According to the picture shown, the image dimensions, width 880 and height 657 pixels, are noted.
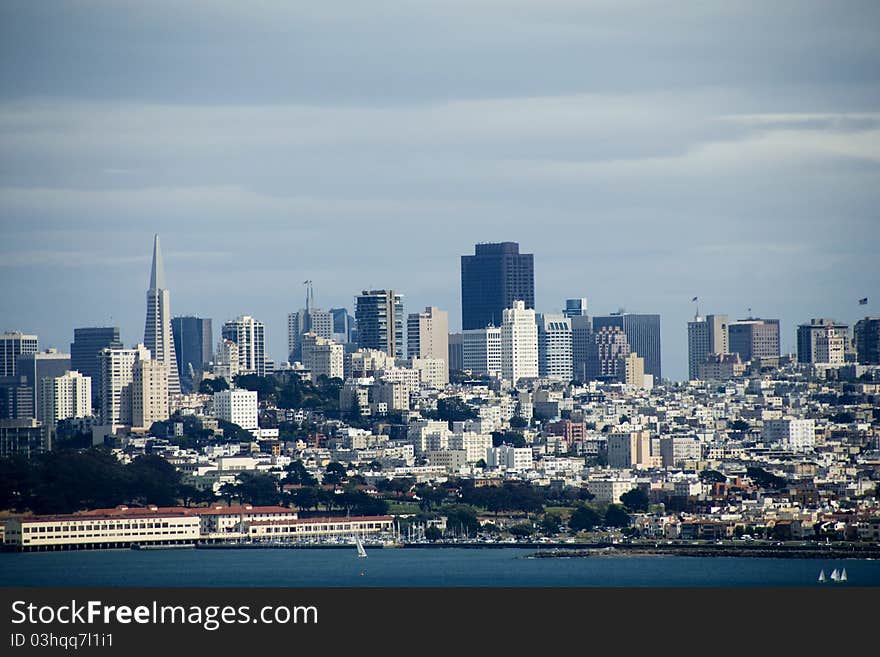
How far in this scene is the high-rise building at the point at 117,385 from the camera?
2095 inches

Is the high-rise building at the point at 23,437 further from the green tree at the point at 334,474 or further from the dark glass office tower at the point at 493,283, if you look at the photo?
the dark glass office tower at the point at 493,283

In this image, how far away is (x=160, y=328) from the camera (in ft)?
211

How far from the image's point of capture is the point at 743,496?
3862cm

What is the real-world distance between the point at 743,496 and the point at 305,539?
24.5 feet

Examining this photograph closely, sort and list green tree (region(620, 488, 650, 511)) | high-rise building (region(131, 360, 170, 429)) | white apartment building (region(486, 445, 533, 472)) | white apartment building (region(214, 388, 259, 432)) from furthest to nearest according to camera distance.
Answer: high-rise building (region(131, 360, 170, 429)), white apartment building (region(214, 388, 259, 432)), white apartment building (region(486, 445, 533, 472)), green tree (region(620, 488, 650, 511))

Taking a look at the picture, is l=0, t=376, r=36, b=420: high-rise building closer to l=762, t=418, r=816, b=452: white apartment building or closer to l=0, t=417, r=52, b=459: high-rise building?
l=0, t=417, r=52, b=459: high-rise building

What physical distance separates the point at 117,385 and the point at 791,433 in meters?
15.1

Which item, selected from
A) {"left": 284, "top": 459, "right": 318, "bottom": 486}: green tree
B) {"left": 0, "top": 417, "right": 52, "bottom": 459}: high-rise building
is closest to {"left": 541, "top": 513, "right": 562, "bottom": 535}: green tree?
{"left": 284, "top": 459, "right": 318, "bottom": 486}: green tree

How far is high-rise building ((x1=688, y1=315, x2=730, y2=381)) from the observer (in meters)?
67.4

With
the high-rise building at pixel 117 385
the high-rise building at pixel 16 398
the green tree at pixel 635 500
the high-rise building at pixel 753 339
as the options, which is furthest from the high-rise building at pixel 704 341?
the green tree at pixel 635 500

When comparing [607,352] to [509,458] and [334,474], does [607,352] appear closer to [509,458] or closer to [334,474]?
[509,458]

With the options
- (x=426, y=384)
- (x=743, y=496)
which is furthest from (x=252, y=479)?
(x=426, y=384)

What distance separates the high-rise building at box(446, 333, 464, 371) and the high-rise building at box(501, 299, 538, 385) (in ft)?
3.91

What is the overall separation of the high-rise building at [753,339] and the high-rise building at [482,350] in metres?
6.56
